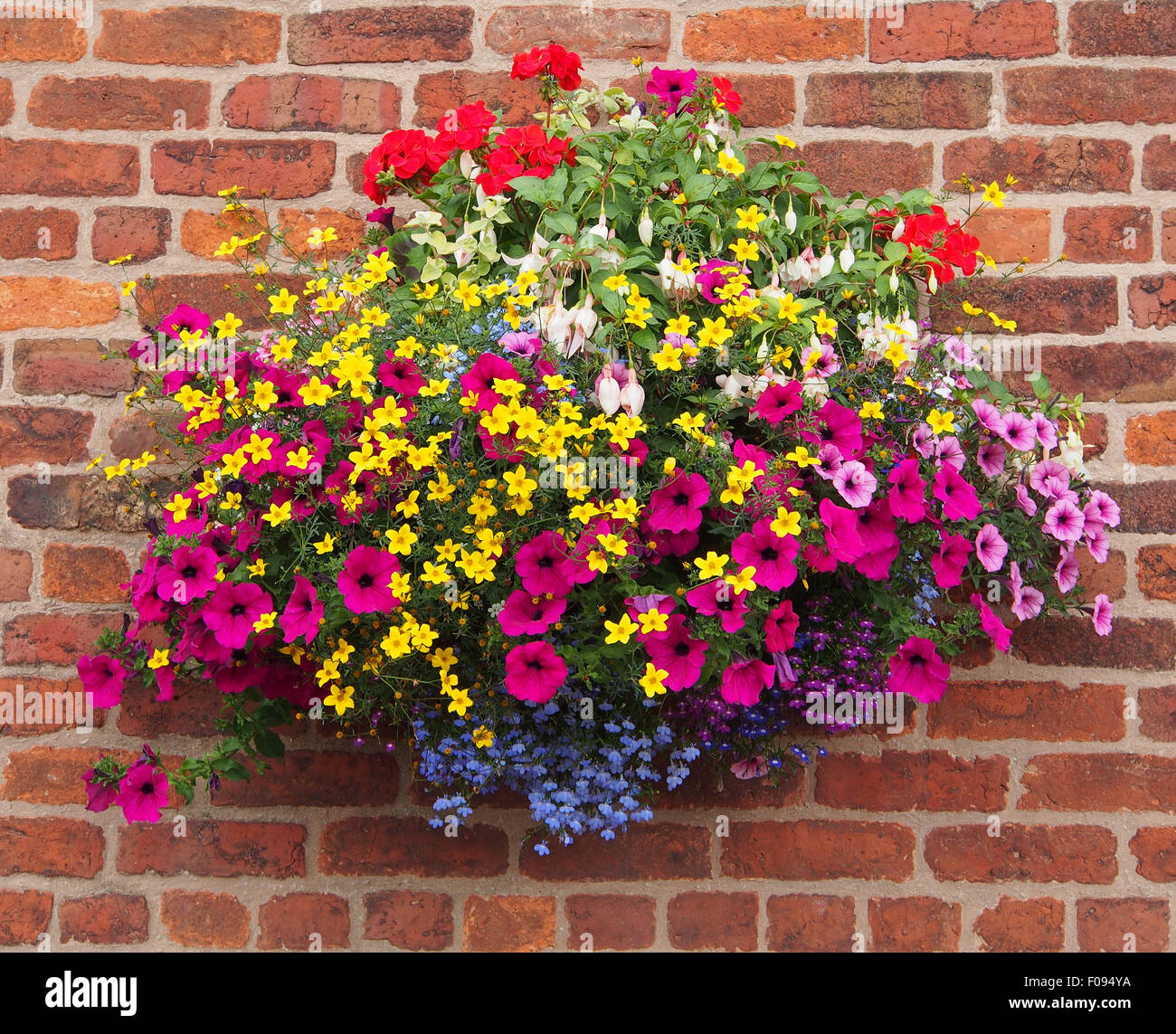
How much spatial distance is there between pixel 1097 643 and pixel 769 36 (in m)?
1.12

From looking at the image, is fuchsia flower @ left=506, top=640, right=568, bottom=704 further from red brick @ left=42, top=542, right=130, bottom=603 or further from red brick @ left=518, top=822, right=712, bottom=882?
red brick @ left=42, top=542, right=130, bottom=603

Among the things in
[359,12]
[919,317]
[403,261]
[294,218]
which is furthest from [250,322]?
[919,317]

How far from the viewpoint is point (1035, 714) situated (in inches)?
61.1

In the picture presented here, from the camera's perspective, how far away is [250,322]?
5.34 ft

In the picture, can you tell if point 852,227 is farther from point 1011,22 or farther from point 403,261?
point 403,261

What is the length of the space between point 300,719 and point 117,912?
409mm

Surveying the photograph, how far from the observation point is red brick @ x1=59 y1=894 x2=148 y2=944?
5.05 feet

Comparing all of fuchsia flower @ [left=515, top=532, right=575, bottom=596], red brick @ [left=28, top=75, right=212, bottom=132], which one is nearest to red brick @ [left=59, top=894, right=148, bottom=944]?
fuchsia flower @ [left=515, top=532, right=575, bottom=596]

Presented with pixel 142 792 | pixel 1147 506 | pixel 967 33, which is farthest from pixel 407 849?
pixel 967 33

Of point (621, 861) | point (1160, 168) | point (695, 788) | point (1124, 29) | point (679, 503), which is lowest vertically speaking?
point (621, 861)

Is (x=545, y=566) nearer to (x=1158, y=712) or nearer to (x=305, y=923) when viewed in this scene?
(x=305, y=923)

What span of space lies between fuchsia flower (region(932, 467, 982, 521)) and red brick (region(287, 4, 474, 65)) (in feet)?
3.43

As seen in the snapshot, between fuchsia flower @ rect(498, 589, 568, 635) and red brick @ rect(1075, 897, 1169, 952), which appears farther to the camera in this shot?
red brick @ rect(1075, 897, 1169, 952)

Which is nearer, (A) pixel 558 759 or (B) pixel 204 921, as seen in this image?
(A) pixel 558 759
